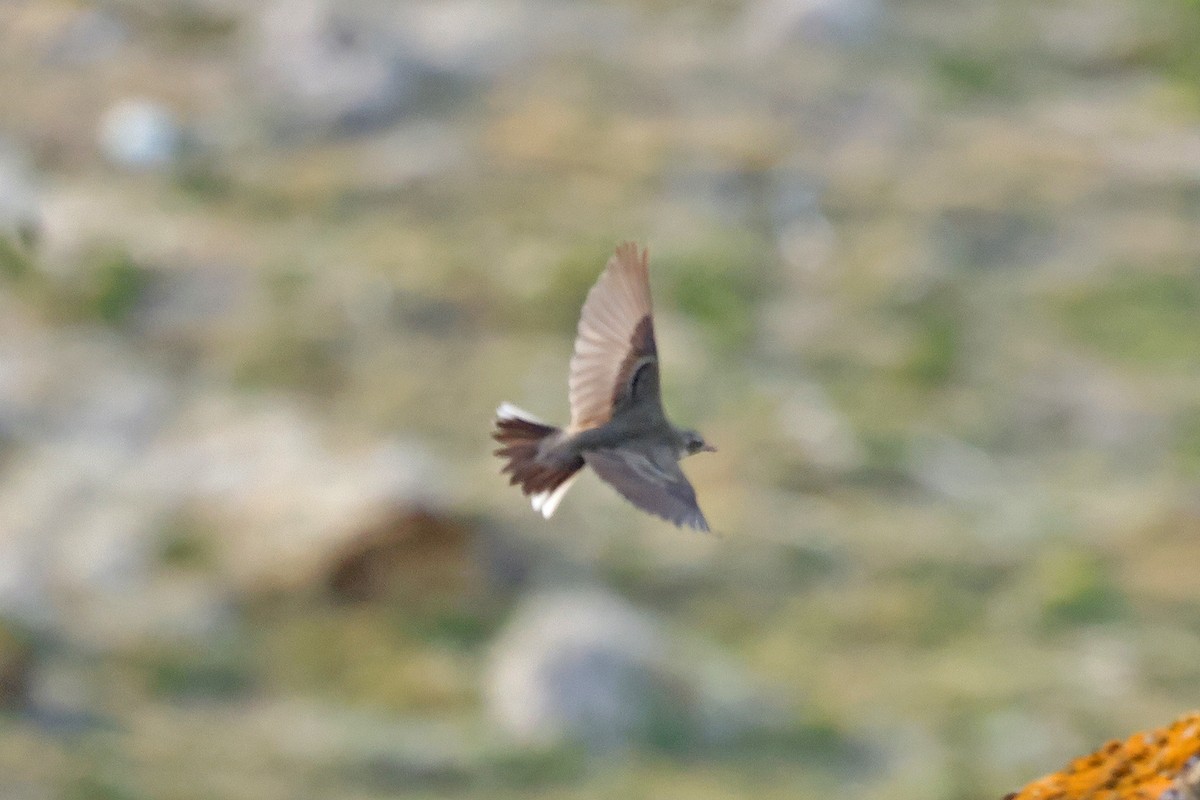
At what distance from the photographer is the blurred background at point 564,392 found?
11.6 metres

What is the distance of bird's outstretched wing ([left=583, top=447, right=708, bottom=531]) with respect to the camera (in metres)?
4.37

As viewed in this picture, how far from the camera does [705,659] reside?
12.2m

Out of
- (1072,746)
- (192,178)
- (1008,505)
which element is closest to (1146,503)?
(1008,505)

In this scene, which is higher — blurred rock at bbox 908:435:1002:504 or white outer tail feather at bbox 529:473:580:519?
blurred rock at bbox 908:435:1002:504

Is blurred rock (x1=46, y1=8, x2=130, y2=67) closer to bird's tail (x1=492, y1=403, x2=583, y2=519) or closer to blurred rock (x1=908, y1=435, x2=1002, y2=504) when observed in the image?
blurred rock (x1=908, y1=435, x2=1002, y2=504)

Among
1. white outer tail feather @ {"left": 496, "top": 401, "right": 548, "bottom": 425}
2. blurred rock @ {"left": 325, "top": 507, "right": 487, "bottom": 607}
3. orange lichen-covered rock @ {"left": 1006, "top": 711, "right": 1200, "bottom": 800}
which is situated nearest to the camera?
orange lichen-covered rock @ {"left": 1006, "top": 711, "right": 1200, "bottom": 800}

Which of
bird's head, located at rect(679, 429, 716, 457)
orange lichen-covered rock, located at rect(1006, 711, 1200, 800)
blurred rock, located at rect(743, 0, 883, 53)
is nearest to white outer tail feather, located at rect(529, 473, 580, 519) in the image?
bird's head, located at rect(679, 429, 716, 457)

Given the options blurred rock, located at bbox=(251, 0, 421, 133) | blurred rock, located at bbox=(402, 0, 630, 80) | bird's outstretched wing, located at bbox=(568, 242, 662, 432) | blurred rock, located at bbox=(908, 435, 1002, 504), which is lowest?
bird's outstretched wing, located at bbox=(568, 242, 662, 432)

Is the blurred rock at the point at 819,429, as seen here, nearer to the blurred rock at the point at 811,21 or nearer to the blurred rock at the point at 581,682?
the blurred rock at the point at 581,682

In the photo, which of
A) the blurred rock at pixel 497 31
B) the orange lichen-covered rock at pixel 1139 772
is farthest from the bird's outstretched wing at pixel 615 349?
the blurred rock at pixel 497 31

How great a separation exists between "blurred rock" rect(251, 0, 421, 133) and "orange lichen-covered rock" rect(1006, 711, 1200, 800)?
585 inches

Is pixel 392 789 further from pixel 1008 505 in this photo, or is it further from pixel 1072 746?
pixel 1008 505

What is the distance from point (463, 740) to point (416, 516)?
6.67ft

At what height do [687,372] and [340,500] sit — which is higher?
[687,372]
